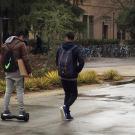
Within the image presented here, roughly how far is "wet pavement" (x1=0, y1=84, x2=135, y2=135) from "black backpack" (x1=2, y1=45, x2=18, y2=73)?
1.05 m

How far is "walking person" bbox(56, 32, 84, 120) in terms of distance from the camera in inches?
441

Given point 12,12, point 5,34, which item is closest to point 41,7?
point 12,12

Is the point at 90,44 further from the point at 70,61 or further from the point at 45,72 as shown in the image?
the point at 70,61

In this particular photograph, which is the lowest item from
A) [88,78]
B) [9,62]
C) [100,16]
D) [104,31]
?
[88,78]

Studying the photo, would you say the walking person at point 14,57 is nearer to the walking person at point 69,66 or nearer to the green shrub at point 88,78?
the walking person at point 69,66

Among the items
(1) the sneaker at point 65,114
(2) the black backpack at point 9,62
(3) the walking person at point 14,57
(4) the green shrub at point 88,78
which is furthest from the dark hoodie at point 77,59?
(4) the green shrub at point 88,78

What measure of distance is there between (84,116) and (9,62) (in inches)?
79.9

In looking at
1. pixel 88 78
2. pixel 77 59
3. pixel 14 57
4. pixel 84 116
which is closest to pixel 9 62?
pixel 14 57

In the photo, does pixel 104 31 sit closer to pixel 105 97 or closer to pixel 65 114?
pixel 105 97

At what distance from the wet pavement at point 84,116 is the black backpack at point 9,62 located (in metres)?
1.05

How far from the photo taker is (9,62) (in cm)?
1103

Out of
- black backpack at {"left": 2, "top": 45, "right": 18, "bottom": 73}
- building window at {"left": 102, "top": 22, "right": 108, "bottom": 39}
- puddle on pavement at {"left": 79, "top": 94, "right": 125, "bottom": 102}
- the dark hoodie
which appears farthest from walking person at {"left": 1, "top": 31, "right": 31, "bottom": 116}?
building window at {"left": 102, "top": 22, "right": 108, "bottom": 39}

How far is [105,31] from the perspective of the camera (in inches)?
2594

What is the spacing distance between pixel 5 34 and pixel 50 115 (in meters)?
20.9
